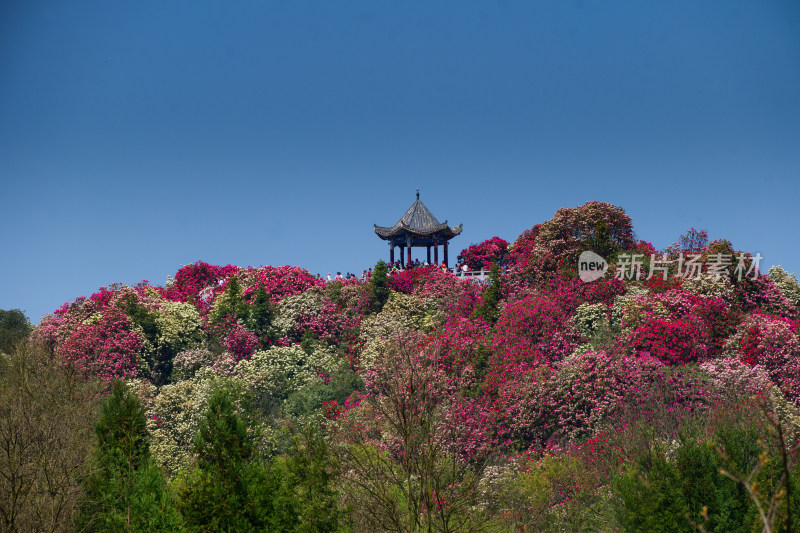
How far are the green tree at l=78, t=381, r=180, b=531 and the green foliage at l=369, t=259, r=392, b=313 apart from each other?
23.7 metres

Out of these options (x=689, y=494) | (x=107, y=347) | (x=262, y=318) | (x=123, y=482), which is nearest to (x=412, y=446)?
(x=689, y=494)

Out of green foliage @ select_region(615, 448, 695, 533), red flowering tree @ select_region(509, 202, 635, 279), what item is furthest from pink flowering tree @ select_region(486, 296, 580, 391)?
green foliage @ select_region(615, 448, 695, 533)

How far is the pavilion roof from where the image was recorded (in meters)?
57.4

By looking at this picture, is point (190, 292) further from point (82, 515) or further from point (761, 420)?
point (761, 420)

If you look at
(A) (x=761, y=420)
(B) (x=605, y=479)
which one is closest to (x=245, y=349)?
(B) (x=605, y=479)

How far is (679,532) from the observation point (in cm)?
2108

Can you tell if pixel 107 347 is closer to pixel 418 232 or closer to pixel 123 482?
pixel 418 232

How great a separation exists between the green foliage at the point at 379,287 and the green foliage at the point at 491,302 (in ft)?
22.7

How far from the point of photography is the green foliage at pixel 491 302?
42.1 m

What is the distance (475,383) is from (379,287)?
1465 centimetres

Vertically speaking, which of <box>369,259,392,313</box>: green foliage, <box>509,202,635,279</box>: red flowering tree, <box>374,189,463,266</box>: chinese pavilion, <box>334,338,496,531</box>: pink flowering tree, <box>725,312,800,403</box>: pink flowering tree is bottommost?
<box>334,338,496,531</box>: pink flowering tree

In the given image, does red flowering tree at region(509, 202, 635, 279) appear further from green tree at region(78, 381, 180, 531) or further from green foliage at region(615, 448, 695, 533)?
green tree at region(78, 381, 180, 531)

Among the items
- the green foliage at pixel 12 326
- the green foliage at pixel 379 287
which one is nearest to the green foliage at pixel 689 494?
the green foliage at pixel 379 287

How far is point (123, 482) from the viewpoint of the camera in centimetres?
2339
